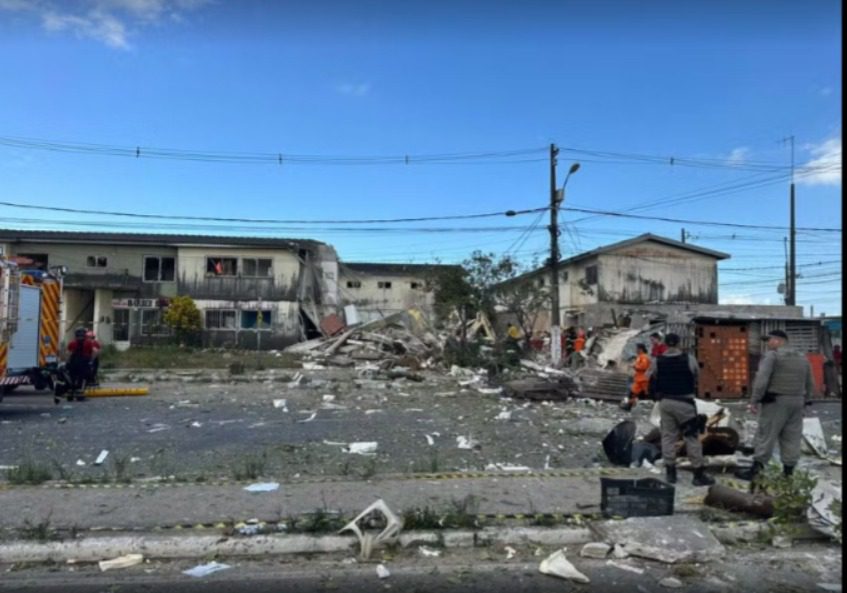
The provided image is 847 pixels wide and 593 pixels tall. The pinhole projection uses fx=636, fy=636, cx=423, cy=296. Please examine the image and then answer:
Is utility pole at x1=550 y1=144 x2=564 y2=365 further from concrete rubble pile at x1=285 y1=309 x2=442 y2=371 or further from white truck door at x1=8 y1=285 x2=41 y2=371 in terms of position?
white truck door at x1=8 y1=285 x2=41 y2=371

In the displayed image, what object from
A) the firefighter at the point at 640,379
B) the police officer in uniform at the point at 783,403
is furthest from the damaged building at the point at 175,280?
the police officer in uniform at the point at 783,403

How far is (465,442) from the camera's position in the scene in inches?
380

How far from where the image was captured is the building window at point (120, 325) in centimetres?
3278

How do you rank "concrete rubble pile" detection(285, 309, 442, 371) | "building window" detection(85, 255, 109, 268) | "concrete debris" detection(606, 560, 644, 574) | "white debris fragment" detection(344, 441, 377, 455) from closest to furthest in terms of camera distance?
"concrete debris" detection(606, 560, 644, 574)
"white debris fragment" detection(344, 441, 377, 455)
"concrete rubble pile" detection(285, 309, 442, 371)
"building window" detection(85, 255, 109, 268)

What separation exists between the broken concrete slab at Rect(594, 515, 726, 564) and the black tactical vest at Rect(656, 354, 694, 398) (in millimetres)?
1885

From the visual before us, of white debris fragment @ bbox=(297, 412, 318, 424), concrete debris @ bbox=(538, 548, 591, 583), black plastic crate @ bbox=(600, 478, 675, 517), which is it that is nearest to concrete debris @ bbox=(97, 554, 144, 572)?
concrete debris @ bbox=(538, 548, 591, 583)

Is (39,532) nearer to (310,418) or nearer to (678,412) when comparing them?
(678,412)

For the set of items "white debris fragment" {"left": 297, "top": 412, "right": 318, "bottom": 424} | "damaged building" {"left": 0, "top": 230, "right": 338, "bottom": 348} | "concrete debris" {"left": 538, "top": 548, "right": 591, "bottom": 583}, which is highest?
"damaged building" {"left": 0, "top": 230, "right": 338, "bottom": 348}

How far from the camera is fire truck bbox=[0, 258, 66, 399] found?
1171cm

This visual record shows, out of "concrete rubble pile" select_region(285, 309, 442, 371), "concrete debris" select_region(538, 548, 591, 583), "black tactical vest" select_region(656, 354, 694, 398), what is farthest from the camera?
"concrete rubble pile" select_region(285, 309, 442, 371)

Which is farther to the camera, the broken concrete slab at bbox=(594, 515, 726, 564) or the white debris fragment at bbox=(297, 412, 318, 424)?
the white debris fragment at bbox=(297, 412, 318, 424)

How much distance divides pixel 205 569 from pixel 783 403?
5.98m

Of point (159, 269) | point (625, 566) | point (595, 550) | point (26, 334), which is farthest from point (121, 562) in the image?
point (159, 269)

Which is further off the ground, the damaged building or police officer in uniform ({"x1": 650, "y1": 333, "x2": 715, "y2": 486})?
the damaged building
